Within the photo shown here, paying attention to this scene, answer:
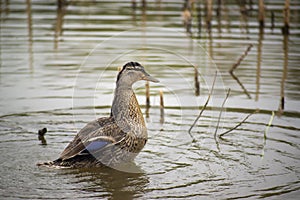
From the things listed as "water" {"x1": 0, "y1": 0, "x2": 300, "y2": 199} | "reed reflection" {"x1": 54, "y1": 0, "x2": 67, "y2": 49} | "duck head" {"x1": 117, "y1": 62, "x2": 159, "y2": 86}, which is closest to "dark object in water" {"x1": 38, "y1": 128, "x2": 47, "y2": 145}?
"water" {"x1": 0, "y1": 0, "x2": 300, "y2": 199}

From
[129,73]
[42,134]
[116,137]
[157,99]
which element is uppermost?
[129,73]

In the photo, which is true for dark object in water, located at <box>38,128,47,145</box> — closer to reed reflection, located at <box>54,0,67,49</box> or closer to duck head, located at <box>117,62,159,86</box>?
duck head, located at <box>117,62,159,86</box>

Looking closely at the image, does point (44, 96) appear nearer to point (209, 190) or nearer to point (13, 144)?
point (13, 144)

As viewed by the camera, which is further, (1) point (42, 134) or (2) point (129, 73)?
(1) point (42, 134)

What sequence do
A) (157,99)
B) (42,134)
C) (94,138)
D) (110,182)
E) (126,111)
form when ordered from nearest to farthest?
(110,182)
(94,138)
(126,111)
(42,134)
(157,99)

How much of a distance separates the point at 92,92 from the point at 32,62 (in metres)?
2.52

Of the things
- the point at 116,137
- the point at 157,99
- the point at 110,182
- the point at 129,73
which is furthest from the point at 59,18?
the point at 110,182

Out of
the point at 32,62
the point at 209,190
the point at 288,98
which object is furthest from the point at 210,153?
the point at 32,62

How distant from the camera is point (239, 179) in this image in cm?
746

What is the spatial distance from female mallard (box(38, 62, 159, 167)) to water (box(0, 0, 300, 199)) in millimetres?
166

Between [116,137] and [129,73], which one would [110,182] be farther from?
[129,73]

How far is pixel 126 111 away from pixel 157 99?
10.6 feet

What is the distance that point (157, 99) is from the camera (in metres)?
11.4

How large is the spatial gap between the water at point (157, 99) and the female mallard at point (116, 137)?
17 cm
